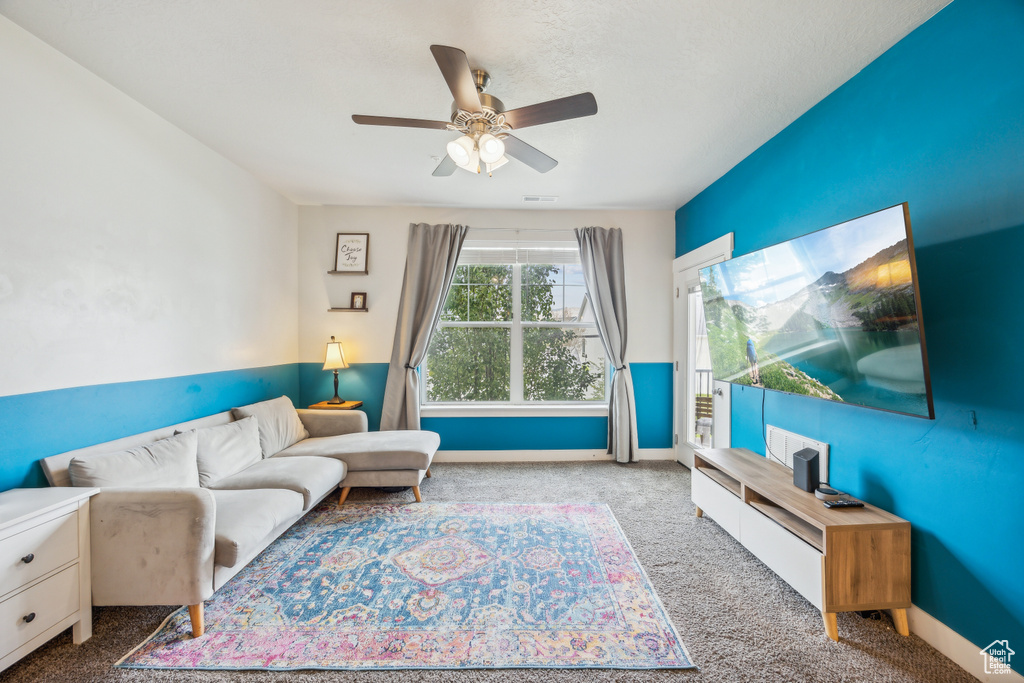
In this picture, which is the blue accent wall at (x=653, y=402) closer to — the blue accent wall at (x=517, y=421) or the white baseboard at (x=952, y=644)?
the blue accent wall at (x=517, y=421)

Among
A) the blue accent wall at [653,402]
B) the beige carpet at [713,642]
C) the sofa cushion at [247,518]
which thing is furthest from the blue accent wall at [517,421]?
the sofa cushion at [247,518]

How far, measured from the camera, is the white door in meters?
3.74

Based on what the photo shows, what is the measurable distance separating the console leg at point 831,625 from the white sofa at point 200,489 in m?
2.34

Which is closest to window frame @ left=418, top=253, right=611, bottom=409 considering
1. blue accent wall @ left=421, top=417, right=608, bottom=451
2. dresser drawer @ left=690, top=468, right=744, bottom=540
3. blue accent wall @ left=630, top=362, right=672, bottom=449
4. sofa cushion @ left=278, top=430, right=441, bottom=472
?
blue accent wall @ left=421, top=417, right=608, bottom=451

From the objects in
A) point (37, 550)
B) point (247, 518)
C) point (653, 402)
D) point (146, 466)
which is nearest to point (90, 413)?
point (146, 466)

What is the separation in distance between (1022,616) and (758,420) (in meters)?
1.53

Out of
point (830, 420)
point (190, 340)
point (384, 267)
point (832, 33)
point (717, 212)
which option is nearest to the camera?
point (832, 33)

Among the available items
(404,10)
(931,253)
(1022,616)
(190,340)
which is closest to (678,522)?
(1022,616)

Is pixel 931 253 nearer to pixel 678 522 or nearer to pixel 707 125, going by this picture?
pixel 707 125

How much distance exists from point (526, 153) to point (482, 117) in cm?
39

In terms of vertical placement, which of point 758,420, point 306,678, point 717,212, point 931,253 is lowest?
point 306,678

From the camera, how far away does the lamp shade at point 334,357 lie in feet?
12.7

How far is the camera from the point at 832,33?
5.81 feet

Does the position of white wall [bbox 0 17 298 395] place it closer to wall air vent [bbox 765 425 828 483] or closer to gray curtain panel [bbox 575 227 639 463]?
gray curtain panel [bbox 575 227 639 463]
